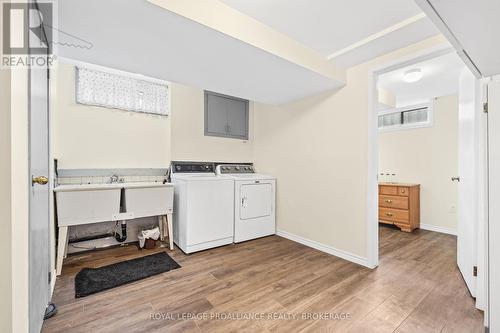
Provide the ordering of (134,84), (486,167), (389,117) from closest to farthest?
(486,167), (134,84), (389,117)

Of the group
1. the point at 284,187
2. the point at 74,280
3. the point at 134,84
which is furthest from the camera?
the point at 284,187

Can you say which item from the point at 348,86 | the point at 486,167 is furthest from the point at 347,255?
the point at 348,86

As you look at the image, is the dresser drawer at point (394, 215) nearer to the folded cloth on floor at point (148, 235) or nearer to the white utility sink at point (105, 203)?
the white utility sink at point (105, 203)

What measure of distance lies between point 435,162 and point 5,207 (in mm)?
4910

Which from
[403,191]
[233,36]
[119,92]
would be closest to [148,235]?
[119,92]

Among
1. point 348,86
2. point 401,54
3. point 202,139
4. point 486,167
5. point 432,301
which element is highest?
point 401,54

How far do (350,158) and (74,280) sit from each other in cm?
305

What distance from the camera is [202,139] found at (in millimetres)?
3484

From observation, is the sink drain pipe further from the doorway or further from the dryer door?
the doorway

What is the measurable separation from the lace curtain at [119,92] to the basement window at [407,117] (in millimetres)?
4144

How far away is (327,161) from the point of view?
277 centimetres

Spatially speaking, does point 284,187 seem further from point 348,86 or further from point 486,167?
point 486,167

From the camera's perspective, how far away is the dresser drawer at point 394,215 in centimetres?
355

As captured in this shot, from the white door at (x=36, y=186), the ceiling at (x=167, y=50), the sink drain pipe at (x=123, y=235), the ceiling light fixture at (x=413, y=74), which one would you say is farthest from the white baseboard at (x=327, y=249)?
the white door at (x=36, y=186)
